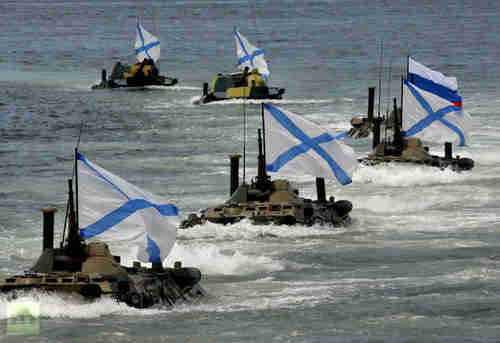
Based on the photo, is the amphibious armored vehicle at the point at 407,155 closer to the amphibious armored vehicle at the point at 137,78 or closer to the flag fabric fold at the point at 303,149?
the flag fabric fold at the point at 303,149

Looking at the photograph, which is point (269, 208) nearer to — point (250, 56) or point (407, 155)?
point (407, 155)

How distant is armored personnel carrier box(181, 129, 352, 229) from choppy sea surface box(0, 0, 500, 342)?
39cm

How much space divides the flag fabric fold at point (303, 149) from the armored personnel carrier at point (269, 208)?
560 mm

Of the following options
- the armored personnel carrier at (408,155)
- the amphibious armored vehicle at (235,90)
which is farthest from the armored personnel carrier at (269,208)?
the amphibious armored vehicle at (235,90)

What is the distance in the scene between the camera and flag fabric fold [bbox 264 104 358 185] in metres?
43.7

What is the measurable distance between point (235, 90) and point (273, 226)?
49.9 metres

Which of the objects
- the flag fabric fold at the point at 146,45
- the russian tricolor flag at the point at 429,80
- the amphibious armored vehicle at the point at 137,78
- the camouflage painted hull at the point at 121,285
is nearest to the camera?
the camouflage painted hull at the point at 121,285

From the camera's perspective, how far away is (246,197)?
148 feet

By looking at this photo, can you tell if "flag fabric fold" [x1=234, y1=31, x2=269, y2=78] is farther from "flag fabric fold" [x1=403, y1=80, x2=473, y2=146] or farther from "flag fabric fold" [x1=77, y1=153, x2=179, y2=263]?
"flag fabric fold" [x1=77, y1=153, x2=179, y2=263]

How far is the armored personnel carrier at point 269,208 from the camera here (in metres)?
43.8

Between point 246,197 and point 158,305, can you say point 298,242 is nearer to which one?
point 246,197

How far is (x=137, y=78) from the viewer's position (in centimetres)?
10538

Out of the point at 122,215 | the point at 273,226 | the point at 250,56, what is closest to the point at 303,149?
the point at 273,226

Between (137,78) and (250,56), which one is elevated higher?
(250,56)
